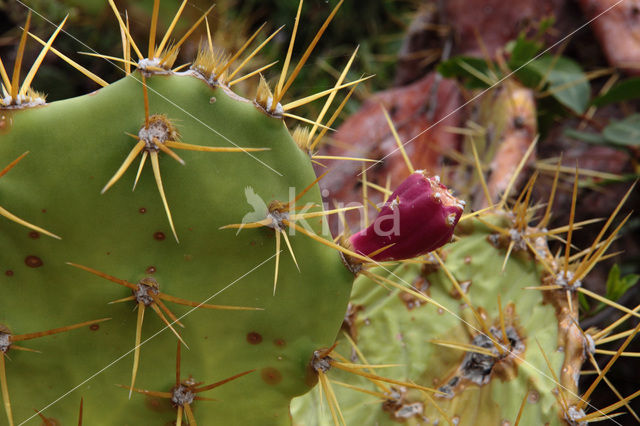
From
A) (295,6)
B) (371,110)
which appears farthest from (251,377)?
(295,6)

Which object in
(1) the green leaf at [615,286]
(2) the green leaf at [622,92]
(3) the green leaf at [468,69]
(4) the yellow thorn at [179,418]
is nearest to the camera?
(4) the yellow thorn at [179,418]

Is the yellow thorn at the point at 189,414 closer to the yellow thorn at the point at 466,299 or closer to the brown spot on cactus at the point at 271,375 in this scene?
the brown spot on cactus at the point at 271,375

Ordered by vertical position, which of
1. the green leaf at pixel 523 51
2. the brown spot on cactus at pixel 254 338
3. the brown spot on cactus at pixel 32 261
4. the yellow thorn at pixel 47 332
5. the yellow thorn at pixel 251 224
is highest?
the brown spot on cactus at pixel 32 261

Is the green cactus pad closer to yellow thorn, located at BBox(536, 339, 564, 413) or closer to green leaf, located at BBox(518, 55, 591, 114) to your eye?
yellow thorn, located at BBox(536, 339, 564, 413)

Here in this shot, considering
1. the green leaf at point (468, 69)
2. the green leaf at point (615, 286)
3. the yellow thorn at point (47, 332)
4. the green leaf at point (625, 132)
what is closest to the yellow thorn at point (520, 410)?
the green leaf at point (615, 286)

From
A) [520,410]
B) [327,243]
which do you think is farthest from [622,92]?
[327,243]

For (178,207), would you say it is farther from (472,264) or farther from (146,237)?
(472,264)
